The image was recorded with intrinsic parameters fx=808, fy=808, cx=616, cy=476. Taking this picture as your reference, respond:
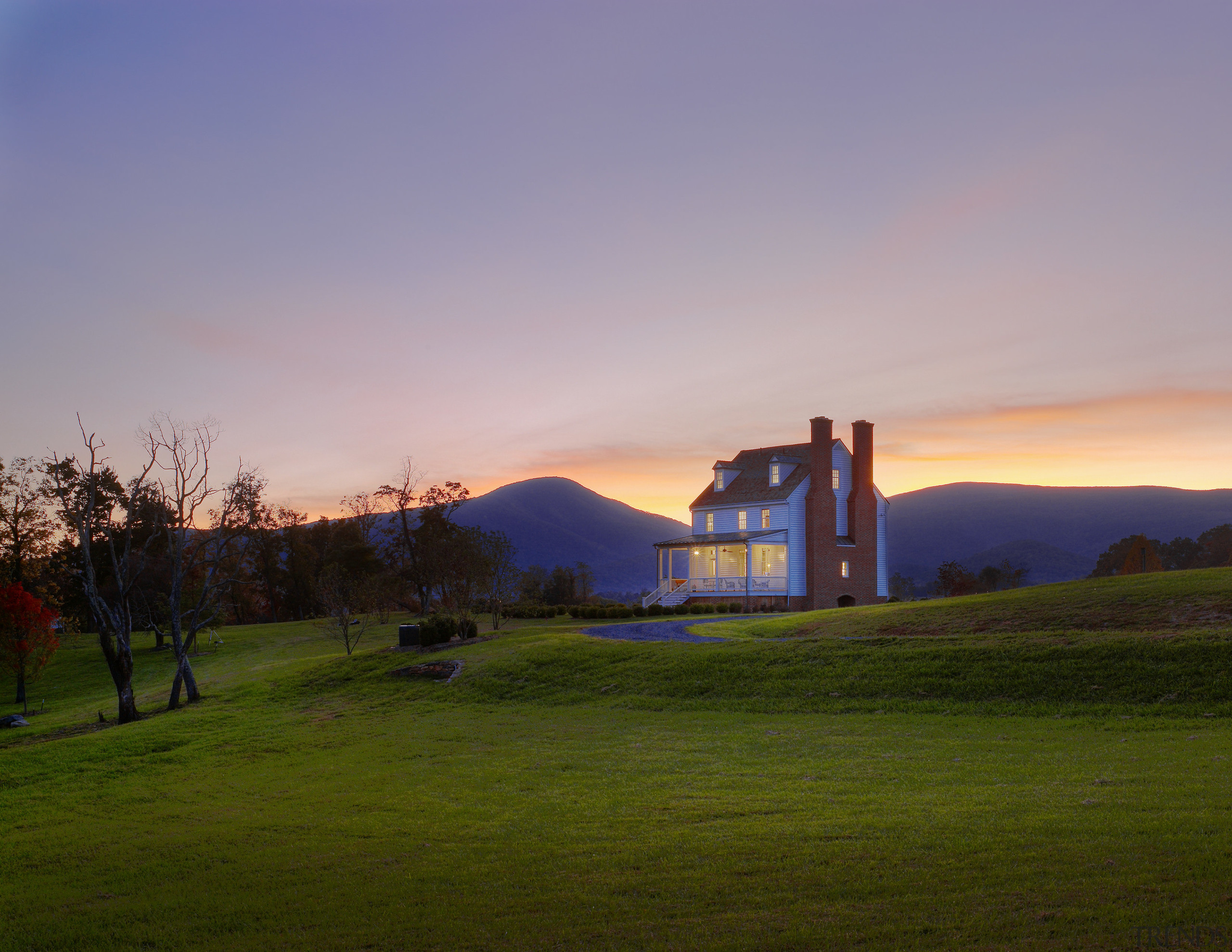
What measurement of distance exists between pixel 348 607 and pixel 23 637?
13171mm

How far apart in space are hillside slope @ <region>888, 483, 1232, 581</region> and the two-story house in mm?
127842

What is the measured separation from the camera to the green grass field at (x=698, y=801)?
6.08 m

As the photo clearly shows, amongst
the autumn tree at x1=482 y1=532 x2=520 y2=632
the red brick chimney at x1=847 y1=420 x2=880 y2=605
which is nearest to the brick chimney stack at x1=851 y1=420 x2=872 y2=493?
the red brick chimney at x1=847 y1=420 x2=880 y2=605

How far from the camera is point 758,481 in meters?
46.8

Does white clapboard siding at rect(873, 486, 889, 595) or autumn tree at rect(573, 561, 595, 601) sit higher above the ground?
white clapboard siding at rect(873, 486, 889, 595)

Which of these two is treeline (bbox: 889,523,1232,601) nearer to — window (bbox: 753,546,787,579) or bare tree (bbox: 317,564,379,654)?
window (bbox: 753,546,787,579)

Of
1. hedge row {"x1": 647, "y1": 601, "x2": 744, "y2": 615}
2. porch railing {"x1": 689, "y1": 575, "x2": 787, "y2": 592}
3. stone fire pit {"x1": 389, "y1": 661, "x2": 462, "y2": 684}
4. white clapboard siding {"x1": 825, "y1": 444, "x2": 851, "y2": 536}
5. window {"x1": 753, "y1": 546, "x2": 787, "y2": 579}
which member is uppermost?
white clapboard siding {"x1": 825, "y1": 444, "x2": 851, "y2": 536}

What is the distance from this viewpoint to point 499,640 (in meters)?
29.4

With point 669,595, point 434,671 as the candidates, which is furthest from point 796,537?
point 434,671

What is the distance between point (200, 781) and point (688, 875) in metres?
11.1

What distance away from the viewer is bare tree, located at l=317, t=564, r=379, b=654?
114 ft

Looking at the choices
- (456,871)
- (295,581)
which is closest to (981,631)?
(456,871)

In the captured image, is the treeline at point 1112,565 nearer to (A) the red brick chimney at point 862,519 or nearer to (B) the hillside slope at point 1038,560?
(A) the red brick chimney at point 862,519

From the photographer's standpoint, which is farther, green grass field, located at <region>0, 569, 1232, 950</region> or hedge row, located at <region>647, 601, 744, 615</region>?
hedge row, located at <region>647, 601, 744, 615</region>
